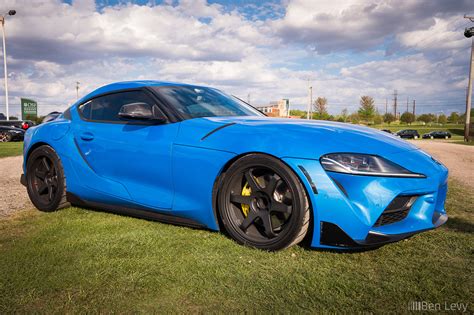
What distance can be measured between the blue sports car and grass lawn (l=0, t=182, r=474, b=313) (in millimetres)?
200

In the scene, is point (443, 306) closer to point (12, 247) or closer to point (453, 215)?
point (453, 215)

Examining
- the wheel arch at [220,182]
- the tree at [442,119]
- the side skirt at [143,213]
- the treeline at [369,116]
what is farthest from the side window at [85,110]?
the tree at [442,119]

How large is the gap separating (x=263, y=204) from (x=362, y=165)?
77 cm

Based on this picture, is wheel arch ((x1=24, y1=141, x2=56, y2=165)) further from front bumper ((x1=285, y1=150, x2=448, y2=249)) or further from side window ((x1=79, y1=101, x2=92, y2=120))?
front bumper ((x1=285, y1=150, x2=448, y2=249))

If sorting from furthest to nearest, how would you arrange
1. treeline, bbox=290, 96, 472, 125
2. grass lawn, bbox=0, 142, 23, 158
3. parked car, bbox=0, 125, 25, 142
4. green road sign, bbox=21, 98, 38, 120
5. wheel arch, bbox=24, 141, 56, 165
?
treeline, bbox=290, 96, 472, 125 < green road sign, bbox=21, 98, 38, 120 < parked car, bbox=0, 125, 25, 142 < grass lawn, bbox=0, 142, 23, 158 < wheel arch, bbox=24, 141, 56, 165

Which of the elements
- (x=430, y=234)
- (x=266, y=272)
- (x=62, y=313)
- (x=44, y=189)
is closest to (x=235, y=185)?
(x=266, y=272)

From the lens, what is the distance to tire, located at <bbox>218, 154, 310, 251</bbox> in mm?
2666

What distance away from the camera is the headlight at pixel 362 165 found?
2570mm

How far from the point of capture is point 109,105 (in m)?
3.88

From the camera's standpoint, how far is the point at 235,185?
297cm

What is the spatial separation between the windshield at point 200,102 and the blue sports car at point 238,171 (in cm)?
2

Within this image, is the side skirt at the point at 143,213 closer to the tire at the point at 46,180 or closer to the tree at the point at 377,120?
the tire at the point at 46,180

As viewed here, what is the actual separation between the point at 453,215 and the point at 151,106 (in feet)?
10.6

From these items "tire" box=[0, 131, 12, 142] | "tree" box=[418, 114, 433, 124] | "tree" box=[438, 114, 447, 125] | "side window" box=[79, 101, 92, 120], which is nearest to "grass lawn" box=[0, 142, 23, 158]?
"tire" box=[0, 131, 12, 142]
